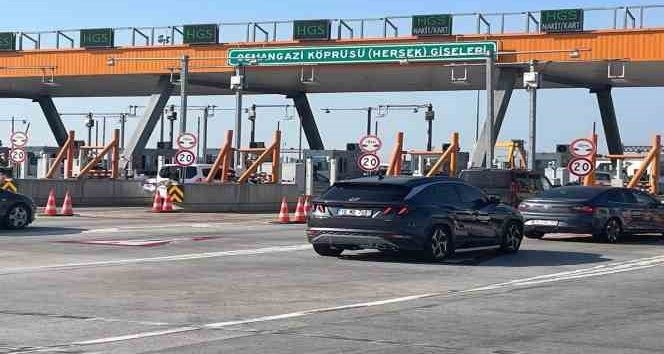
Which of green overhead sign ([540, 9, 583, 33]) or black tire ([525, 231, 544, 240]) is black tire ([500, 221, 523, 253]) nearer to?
black tire ([525, 231, 544, 240])

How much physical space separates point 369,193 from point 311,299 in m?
5.26

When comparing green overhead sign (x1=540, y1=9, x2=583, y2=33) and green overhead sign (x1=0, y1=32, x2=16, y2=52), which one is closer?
green overhead sign (x1=540, y1=9, x2=583, y2=33)

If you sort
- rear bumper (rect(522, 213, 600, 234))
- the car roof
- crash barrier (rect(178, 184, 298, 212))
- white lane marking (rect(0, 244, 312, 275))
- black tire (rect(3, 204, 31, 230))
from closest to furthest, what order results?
white lane marking (rect(0, 244, 312, 275)) < the car roof < rear bumper (rect(522, 213, 600, 234)) < black tire (rect(3, 204, 31, 230)) < crash barrier (rect(178, 184, 298, 212))

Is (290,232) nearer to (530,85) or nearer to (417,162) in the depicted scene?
(530,85)

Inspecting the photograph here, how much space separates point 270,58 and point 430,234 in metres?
30.6

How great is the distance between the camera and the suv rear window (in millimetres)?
17453

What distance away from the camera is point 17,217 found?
23891 millimetres

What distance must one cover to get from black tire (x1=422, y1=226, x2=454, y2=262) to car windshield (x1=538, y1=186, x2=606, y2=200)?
241 inches

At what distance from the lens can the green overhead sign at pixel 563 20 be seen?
43.8 m

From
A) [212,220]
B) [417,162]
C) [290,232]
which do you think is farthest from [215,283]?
[417,162]

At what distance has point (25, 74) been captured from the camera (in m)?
54.2

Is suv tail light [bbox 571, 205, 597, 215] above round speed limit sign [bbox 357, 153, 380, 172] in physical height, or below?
below

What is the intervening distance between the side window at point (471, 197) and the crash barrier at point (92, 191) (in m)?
22.6

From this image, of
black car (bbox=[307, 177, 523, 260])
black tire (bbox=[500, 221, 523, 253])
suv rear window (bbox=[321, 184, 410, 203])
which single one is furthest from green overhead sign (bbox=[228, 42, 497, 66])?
suv rear window (bbox=[321, 184, 410, 203])
